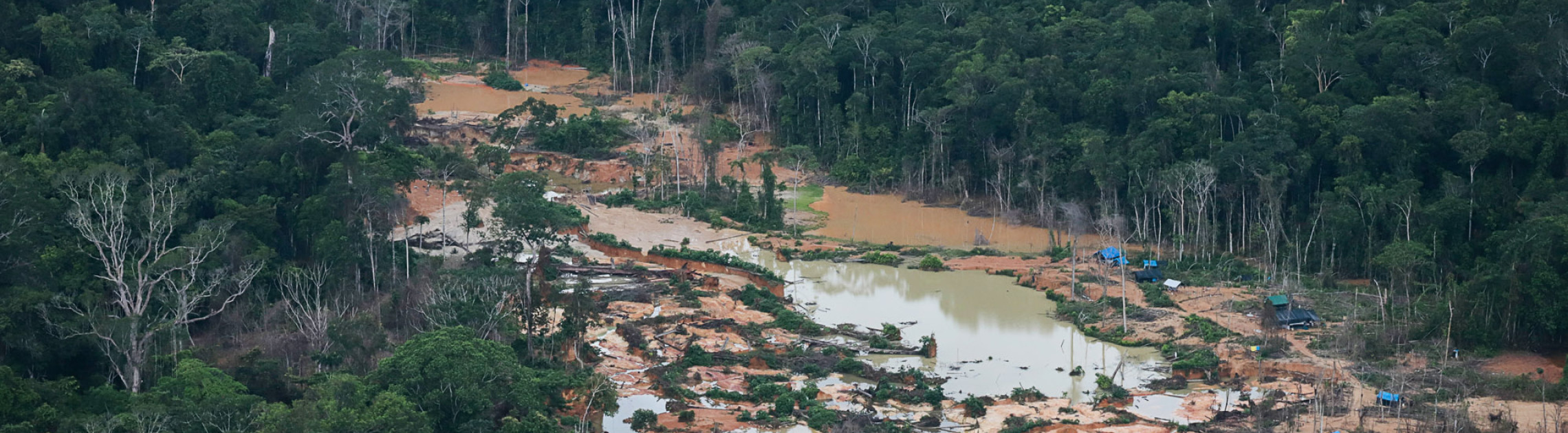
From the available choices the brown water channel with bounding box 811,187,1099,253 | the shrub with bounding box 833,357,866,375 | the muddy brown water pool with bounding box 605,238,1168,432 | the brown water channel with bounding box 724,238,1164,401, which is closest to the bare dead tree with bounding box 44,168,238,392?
the muddy brown water pool with bounding box 605,238,1168,432

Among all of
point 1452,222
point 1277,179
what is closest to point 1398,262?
point 1452,222

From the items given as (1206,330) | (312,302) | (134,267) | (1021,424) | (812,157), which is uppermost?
(812,157)

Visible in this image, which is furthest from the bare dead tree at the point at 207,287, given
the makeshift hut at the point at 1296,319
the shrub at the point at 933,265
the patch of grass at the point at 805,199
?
the makeshift hut at the point at 1296,319

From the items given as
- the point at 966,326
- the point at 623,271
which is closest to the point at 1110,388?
the point at 966,326

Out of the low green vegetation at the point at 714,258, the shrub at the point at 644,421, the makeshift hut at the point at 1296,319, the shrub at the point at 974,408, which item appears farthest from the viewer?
the low green vegetation at the point at 714,258

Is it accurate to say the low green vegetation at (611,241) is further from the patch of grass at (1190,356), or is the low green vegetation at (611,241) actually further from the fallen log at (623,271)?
the patch of grass at (1190,356)

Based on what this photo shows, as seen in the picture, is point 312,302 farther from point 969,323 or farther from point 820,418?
→ point 969,323
